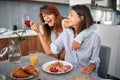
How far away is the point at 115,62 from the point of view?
265cm

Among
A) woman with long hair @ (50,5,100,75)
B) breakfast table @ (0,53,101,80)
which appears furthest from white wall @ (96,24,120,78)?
breakfast table @ (0,53,101,80)

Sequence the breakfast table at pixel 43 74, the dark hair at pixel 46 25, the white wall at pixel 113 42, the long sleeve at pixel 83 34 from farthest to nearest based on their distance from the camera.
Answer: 1. the white wall at pixel 113 42
2. the dark hair at pixel 46 25
3. the long sleeve at pixel 83 34
4. the breakfast table at pixel 43 74

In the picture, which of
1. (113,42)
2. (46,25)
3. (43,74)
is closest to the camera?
(43,74)

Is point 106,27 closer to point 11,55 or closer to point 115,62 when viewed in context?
point 115,62

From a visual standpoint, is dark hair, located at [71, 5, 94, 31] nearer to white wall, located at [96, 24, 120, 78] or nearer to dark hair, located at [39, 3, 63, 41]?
dark hair, located at [39, 3, 63, 41]

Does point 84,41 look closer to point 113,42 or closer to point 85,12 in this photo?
point 85,12

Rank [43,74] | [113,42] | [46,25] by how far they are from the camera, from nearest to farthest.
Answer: [43,74] → [46,25] → [113,42]

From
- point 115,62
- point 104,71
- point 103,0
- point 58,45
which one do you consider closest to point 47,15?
point 58,45

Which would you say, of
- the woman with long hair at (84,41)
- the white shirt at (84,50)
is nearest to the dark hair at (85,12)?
the woman with long hair at (84,41)

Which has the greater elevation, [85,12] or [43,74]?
[85,12]

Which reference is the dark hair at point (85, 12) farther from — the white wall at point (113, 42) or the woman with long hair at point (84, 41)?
the white wall at point (113, 42)

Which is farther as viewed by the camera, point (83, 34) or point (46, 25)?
point (46, 25)

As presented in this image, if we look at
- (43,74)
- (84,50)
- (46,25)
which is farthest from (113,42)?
(43,74)

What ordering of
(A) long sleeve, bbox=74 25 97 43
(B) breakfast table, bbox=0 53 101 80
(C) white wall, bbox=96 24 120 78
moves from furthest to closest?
(C) white wall, bbox=96 24 120 78
(A) long sleeve, bbox=74 25 97 43
(B) breakfast table, bbox=0 53 101 80
